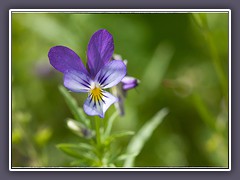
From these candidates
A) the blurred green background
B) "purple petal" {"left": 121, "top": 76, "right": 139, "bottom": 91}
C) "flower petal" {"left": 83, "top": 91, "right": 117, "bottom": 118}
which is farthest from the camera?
the blurred green background

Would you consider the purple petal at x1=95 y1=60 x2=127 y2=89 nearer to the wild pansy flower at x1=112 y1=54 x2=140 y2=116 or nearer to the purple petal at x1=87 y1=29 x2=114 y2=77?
the purple petal at x1=87 y1=29 x2=114 y2=77

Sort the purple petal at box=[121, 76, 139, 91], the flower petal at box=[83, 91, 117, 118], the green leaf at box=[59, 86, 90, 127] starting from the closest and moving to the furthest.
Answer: the flower petal at box=[83, 91, 117, 118]
the purple petal at box=[121, 76, 139, 91]
the green leaf at box=[59, 86, 90, 127]

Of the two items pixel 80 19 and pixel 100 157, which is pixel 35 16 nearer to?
pixel 80 19

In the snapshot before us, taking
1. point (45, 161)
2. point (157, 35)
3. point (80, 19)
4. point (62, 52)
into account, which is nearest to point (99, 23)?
point (80, 19)

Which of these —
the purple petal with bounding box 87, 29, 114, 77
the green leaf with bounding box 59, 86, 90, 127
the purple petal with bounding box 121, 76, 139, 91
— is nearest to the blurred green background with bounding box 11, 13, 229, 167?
the green leaf with bounding box 59, 86, 90, 127

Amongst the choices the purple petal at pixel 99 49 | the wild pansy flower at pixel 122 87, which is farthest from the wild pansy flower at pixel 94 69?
the wild pansy flower at pixel 122 87

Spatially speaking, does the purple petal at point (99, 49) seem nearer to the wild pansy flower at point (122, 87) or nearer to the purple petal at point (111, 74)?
the purple petal at point (111, 74)

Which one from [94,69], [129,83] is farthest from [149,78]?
[94,69]

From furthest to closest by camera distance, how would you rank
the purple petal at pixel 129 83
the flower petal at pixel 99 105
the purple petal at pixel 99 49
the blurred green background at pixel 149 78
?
the blurred green background at pixel 149 78, the purple petal at pixel 129 83, the purple petal at pixel 99 49, the flower petal at pixel 99 105
